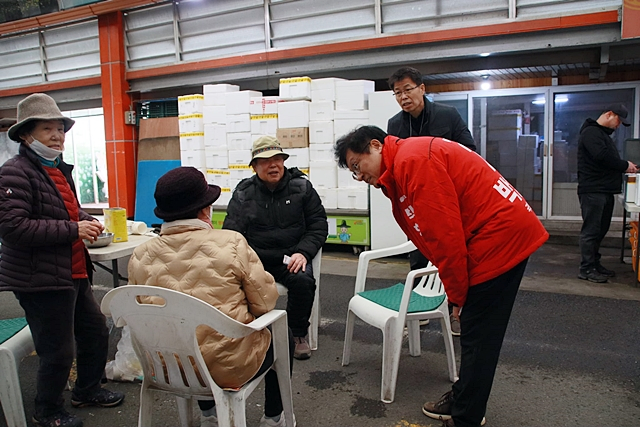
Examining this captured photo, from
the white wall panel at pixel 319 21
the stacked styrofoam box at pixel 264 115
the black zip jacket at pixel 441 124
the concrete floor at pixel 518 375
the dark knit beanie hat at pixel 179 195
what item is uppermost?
the white wall panel at pixel 319 21

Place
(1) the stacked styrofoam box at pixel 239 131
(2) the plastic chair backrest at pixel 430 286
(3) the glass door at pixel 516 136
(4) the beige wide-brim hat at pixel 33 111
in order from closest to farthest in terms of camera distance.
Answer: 1. (4) the beige wide-brim hat at pixel 33 111
2. (2) the plastic chair backrest at pixel 430 286
3. (1) the stacked styrofoam box at pixel 239 131
4. (3) the glass door at pixel 516 136

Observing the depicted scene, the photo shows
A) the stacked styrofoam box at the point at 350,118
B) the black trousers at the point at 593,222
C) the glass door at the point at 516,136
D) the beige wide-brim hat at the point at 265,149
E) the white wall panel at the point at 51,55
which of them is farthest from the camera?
the white wall panel at the point at 51,55

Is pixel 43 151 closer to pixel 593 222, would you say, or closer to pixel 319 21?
pixel 593 222

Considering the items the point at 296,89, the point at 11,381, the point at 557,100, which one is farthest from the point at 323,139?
the point at 11,381

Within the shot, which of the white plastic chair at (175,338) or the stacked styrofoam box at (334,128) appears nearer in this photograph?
the white plastic chair at (175,338)

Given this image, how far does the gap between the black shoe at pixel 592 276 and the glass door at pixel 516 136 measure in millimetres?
2787

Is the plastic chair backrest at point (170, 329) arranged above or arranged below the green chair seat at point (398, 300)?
above

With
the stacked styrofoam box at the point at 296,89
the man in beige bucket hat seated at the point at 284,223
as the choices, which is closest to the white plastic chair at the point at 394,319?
the man in beige bucket hat seated at the point at 284,223

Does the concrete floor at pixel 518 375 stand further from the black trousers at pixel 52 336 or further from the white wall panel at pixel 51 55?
the white wall panel at pixel 51 55

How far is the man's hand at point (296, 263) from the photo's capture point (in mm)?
3225

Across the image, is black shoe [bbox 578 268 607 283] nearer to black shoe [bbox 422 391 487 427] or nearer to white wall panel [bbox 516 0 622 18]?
white wall panel [bbox 516 0 622 18]

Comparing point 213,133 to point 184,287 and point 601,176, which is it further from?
point 184,287

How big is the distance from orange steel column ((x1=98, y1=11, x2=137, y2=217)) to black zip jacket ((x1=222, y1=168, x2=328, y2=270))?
20.9 ft

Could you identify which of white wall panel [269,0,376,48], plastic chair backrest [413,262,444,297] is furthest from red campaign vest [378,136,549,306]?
white wall panel [269,0,376,48]
